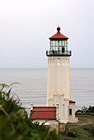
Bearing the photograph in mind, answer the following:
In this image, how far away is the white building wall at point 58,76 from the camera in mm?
24250

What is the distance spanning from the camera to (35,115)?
19.5 meters

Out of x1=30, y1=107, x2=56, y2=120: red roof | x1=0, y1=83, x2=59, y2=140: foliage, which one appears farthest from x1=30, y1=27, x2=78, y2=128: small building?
x1=0, y1=83, x2=59, y2=140: foliage

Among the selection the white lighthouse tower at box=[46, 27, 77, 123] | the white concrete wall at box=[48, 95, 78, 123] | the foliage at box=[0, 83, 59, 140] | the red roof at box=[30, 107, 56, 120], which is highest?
the white lighthouse tower at box=[46, 27, 77, 123]

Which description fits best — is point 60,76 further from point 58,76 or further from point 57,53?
point 57,53

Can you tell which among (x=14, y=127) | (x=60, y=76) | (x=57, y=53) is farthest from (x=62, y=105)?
(x=14, y=127)

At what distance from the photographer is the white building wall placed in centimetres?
2425

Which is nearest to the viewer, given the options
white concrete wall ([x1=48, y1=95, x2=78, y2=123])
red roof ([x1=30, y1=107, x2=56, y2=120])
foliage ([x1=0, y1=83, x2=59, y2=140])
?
foliage ([x1=0, y1=83, x2=59, y2=140])

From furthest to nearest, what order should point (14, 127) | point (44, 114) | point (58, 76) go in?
point (58, 76) → point (44, 114) → point (14, 127)

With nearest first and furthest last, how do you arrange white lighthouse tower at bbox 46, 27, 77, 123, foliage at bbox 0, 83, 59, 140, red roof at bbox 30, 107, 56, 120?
1. foliage at bbox 0, 83, 59, 140
2. red roof at bbox 30, 107, 56, 120
3. white lighthouse tower at bbox 46, 27, 77, 123

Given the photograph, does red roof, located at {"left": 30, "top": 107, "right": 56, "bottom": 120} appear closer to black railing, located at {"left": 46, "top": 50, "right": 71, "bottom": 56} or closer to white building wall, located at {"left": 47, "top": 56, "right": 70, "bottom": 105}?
white building wall, located at {"left": 47, "top": 56, "right": 70, "bottom": 105}

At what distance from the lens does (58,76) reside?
24.3 metres

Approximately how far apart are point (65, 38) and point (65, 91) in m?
4.08

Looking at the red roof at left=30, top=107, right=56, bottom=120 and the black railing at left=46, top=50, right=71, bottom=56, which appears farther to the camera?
the black railing at left=46, top=50, right=71, bottom=56

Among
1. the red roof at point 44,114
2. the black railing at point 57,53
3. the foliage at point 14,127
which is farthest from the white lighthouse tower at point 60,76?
the foliage at point 14,127
